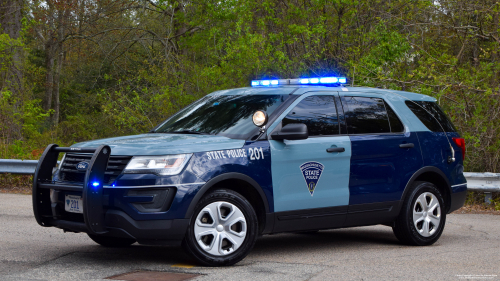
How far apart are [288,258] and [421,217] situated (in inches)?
78.9

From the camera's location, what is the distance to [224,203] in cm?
570

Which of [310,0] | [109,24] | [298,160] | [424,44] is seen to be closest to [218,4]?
[310,0]

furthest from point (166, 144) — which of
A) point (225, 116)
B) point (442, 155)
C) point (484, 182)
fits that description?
point (484, 182)

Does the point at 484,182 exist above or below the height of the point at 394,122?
below

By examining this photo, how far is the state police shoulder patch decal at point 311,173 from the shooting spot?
6.27 meters

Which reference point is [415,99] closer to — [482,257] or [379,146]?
[379,146]

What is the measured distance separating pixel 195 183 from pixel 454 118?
9.61 metres

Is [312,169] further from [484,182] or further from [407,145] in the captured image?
[484,182]

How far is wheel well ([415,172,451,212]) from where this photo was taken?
24.9 feet

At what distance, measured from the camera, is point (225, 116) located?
6.48 m

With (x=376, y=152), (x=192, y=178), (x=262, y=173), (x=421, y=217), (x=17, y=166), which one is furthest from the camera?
(x=17, y=166)

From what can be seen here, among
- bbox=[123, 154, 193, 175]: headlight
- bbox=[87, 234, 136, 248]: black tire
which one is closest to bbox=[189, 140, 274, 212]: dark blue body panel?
bbox=[123, 154, 193, 175]: headlight

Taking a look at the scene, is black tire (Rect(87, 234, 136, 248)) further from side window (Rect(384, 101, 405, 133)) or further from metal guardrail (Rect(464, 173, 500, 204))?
metal guardrail (Rect(464, 173, 500, 204))

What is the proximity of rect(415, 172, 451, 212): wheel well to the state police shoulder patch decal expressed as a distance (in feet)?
5.88
